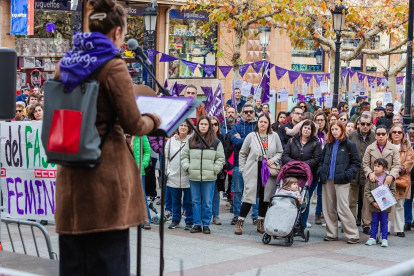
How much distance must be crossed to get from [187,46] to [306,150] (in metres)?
18.8

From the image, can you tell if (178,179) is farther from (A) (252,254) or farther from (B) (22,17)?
(B) (22,17)

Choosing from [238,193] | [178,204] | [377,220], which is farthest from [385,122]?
[178,204]

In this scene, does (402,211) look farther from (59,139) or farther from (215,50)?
(215,50)

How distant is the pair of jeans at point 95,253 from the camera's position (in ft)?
13.0

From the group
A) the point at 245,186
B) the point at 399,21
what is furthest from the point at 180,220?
the point at 399,21

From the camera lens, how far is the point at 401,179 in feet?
36.6

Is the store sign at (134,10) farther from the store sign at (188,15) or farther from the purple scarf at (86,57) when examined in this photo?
the purple scarf at (86,57)

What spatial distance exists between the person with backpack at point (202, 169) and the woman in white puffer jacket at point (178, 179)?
0.54 feet

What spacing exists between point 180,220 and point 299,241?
2.02 metres

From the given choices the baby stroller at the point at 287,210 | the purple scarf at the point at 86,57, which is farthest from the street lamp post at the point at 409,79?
the purple scarf at the point at 86,57

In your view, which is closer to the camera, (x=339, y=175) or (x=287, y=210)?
(x=287, y=210)

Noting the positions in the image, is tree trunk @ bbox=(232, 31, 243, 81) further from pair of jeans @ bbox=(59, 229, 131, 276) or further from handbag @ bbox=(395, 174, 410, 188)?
pair of jeans @ bbox=(59, 229, 131, 276)

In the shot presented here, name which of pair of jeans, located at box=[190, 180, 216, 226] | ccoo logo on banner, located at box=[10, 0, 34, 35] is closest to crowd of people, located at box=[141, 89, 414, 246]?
pair of jeans, located at box=[190, 180, 216, 226]

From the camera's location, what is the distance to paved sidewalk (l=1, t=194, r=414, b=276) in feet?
27.9
